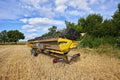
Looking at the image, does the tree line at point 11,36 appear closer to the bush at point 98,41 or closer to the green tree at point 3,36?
the green tree at point 3,36

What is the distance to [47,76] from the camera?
482 cm

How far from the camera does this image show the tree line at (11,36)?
7145 cm

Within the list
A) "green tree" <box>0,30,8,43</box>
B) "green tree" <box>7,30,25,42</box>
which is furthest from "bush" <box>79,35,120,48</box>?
"green tree" <box>0,30,8,43</box>

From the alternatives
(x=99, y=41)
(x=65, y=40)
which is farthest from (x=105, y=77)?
(x=99, y=41)

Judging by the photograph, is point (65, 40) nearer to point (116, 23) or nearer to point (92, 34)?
point (116, 23)

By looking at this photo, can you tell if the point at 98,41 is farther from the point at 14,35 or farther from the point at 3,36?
the point at 3,36

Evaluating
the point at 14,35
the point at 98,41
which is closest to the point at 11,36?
the point at 14,35

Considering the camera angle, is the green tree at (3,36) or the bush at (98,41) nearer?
the bush at (98,41)

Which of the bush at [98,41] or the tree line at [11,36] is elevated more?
the tree line at [11,36]

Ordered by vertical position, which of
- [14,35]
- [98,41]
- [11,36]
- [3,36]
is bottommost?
[98,41]

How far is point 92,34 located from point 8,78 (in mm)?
10152

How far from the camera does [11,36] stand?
72125 millimetres

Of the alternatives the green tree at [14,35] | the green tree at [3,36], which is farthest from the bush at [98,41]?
the green tree at [3,36]

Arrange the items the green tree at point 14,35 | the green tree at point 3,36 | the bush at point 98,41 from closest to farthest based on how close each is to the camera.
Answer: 1. the bush at point 98,41
2. the green tree at point 14,35
3. the green tree at point 3,36
